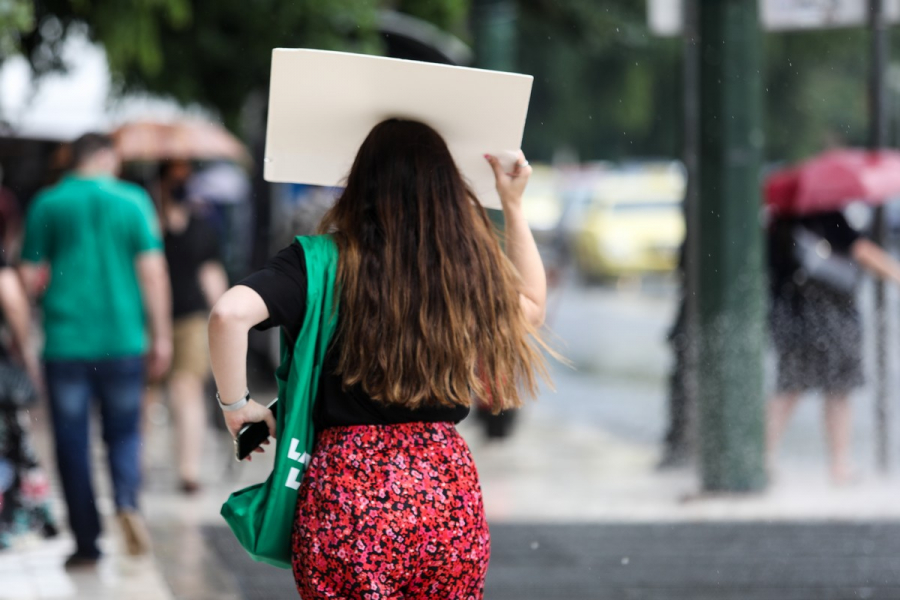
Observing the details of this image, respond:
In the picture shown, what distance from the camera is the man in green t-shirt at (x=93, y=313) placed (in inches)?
214

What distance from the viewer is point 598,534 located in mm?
6098

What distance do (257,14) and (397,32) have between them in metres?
1.50

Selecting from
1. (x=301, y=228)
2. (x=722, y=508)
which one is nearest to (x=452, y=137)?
(x=301, y=228)

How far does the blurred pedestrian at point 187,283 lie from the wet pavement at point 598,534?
47 centimetres

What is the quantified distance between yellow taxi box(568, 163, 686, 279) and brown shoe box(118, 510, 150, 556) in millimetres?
17983

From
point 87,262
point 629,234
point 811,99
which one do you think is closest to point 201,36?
point 87,262

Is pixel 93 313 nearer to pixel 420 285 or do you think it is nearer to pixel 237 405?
pixel 237 405

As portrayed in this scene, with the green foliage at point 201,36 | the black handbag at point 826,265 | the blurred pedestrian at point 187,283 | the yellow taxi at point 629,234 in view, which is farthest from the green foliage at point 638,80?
the blurred pedestrian at point 187,283

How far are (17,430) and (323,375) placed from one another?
3.47 m

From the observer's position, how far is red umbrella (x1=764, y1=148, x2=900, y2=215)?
7184 mm

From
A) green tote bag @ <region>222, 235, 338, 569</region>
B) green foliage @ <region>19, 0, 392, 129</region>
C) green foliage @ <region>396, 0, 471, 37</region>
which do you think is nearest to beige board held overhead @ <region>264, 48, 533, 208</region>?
green tote bag @ <region>222, 235, 338, 569</region>

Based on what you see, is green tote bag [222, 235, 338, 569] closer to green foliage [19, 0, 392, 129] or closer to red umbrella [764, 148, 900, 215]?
green foliage [19, 0, 392, 129]

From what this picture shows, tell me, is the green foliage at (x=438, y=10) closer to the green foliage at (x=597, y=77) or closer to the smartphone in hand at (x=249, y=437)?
the green foliage at (x=597, y=77)

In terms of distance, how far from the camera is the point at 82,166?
555 cm
